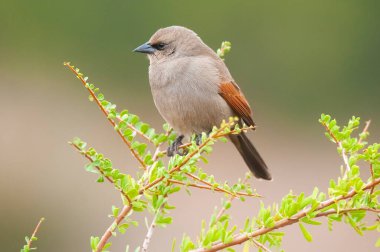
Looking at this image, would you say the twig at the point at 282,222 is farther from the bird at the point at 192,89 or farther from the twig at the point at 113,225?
the bird at the point at 192,89

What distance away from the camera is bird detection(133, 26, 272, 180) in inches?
179

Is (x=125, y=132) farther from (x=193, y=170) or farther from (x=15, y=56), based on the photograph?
(x=15, y=56)

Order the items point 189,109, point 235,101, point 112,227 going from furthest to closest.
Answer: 1. point 235,101
2. point 189,109
3. point 112,227

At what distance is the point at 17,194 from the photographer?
432 inches

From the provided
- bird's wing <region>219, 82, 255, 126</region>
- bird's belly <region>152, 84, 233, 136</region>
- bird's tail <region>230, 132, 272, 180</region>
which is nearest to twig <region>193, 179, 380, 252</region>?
bird's belly <region>152, 84, 233, 136</region>

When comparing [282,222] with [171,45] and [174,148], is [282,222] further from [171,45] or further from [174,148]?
[171,45]

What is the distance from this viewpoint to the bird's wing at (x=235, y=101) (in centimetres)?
477

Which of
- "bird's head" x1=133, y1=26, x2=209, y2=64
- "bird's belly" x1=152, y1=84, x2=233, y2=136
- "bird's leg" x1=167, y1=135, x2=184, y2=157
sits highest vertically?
"bird's head" x1=133, y1=26, x2=209, y2=64

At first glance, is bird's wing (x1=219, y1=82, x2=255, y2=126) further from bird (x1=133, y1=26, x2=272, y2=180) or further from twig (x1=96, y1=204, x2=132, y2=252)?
twig (x1=96, y1=204, x2=132, y2=252)

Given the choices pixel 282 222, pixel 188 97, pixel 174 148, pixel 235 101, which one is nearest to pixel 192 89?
pixel 188 97

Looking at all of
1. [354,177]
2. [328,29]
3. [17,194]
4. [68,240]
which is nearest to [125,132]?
[354,177]

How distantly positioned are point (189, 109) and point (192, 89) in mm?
139

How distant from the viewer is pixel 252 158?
4.95 metres

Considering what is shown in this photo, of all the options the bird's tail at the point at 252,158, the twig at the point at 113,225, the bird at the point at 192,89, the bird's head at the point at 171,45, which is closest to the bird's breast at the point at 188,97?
the bird at the point at 192,89
